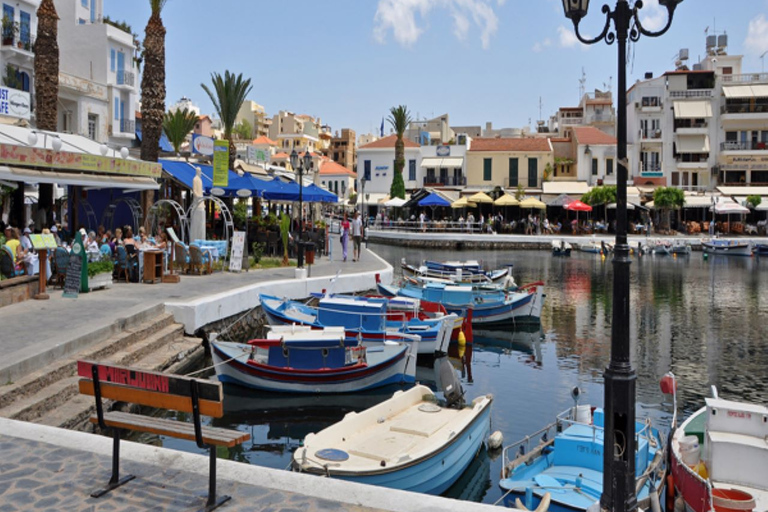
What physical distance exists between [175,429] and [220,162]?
20.6 metres

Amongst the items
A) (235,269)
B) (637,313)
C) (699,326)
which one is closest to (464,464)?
(235,269)

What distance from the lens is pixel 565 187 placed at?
68125 mm

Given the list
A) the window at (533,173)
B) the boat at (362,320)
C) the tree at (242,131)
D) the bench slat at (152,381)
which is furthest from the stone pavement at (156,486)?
the tree at (242,131)

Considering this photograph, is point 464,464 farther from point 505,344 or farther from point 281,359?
point 505,344

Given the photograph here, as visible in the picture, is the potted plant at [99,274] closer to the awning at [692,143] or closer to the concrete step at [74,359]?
the concrete step at [74,359]

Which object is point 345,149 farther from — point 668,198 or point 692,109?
point 668,198

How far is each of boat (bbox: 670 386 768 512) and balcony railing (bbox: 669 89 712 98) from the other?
68.1 metres

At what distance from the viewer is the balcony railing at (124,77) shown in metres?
46.8

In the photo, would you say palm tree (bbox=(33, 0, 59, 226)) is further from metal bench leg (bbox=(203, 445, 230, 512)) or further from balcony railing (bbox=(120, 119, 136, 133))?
metal bench leg (bbox=(203, 445, 230, 512))

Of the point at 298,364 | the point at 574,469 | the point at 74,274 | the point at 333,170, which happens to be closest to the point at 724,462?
the point at 574,469

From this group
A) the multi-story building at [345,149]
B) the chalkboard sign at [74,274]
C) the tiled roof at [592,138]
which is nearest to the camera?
the chalkboard sign at [74,274]

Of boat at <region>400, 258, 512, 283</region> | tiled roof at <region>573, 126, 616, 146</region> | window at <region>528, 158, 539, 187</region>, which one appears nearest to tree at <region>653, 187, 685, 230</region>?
tiled roof at <region>573, 126, 616, 146</region>

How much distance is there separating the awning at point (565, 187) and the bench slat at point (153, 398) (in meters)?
63.1

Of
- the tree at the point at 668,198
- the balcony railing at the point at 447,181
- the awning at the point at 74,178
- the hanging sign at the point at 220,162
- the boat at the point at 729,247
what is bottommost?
the boat at the point at 729,247
